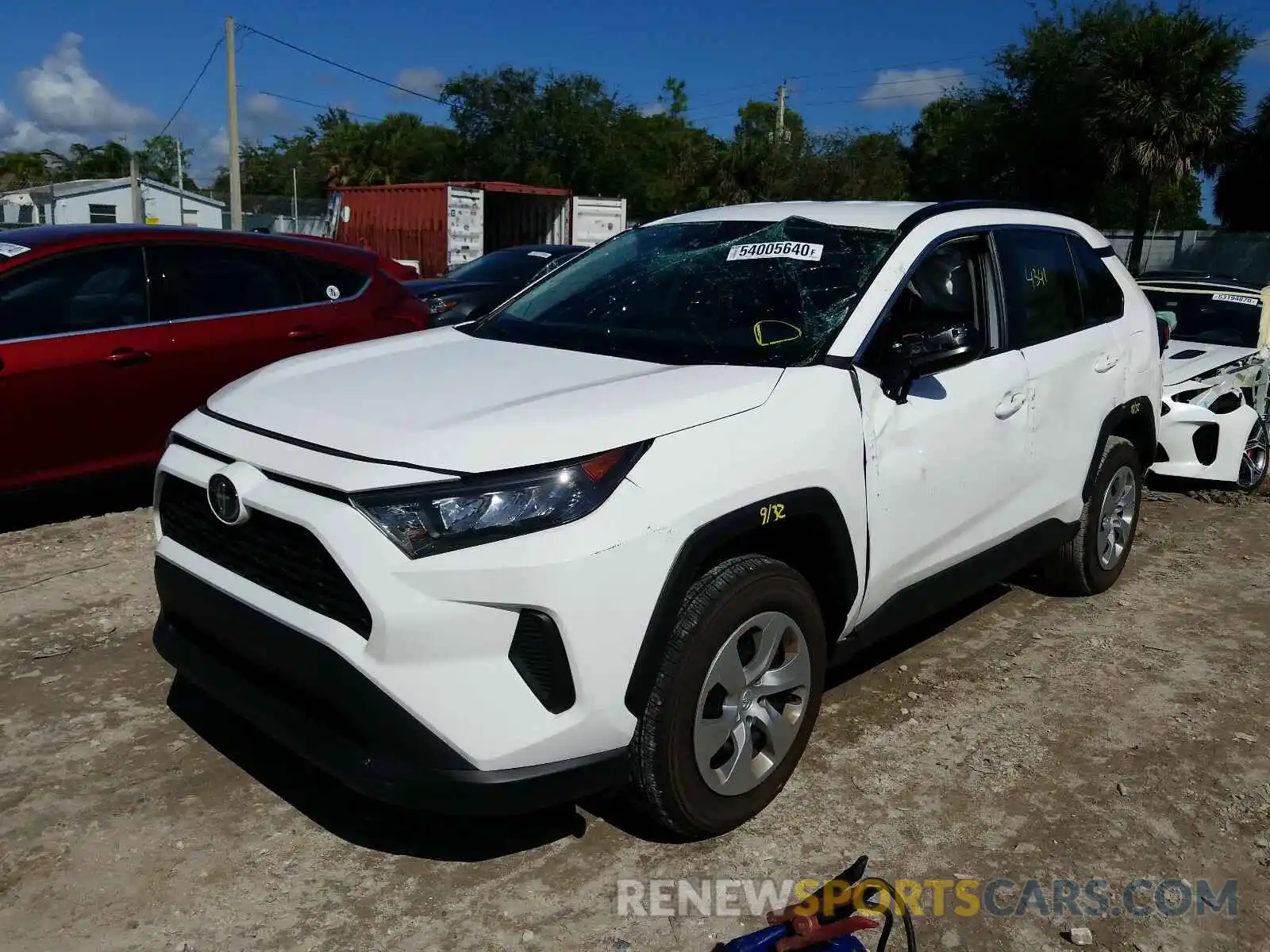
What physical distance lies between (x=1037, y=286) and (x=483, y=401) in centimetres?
256

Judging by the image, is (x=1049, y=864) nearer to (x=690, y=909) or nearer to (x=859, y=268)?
(x=690, y=909)

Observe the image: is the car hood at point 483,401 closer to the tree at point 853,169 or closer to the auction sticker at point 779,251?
the auction sticker at point 779,251

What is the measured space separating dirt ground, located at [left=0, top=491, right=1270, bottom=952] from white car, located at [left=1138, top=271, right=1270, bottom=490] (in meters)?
2.96

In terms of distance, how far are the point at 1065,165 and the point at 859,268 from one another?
90.2ft

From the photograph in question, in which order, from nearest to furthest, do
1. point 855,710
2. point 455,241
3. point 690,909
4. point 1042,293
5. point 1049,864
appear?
point 690,909
point 1049,864
point 855,710
point 1042,293
point 455,241

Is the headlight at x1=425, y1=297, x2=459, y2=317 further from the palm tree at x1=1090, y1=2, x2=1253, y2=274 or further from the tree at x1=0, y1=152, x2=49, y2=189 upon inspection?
the tree at x1=0, y1=152, x2=49, y2=189

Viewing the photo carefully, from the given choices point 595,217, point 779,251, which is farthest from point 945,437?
point 595,217

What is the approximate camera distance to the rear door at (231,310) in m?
5.79

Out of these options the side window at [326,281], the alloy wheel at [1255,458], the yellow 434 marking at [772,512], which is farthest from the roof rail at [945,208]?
the alloy wheel at [1255,458]

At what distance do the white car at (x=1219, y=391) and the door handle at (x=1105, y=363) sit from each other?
8.00 ft

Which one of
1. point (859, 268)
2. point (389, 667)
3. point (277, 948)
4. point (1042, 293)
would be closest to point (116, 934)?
point (277, 948)

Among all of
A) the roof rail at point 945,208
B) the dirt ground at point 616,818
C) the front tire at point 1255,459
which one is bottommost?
the dirt ground at point 616,818

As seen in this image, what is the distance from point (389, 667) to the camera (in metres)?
2.45

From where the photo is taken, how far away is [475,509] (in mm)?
2486
